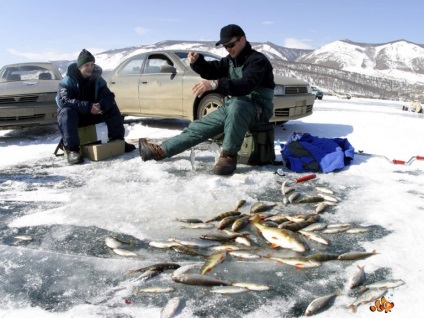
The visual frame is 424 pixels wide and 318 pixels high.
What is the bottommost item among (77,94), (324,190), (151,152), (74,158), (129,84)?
(324,190)

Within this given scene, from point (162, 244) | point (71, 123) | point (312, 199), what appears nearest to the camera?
point (162, 244)

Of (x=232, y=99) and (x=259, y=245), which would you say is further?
(x=232, y=99)

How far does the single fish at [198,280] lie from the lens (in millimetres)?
2148

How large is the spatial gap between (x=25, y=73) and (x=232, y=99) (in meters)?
6.16

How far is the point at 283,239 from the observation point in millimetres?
2688

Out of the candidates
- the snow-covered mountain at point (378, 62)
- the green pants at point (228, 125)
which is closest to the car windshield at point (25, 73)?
the green pants at point (228, 125)

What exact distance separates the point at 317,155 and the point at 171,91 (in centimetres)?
376

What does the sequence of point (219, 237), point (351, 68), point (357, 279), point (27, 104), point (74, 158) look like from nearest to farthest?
point (357, 279) → point (219, 237) → point (74, 158) → point (27, 104) → point (351, 68)

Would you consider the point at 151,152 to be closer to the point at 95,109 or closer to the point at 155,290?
the point at 95,109

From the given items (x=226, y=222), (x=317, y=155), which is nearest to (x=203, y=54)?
(x=317, y=155)

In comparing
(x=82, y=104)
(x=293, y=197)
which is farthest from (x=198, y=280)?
(x=82, y=104)

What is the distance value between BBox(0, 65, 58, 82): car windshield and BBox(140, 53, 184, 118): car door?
7.22 feet

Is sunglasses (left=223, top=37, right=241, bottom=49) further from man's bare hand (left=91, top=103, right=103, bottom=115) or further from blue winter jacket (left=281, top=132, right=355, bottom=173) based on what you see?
man's bare hand (left=91, top=103, right=103, bottom=115)

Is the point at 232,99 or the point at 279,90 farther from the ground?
the point at 279,90
